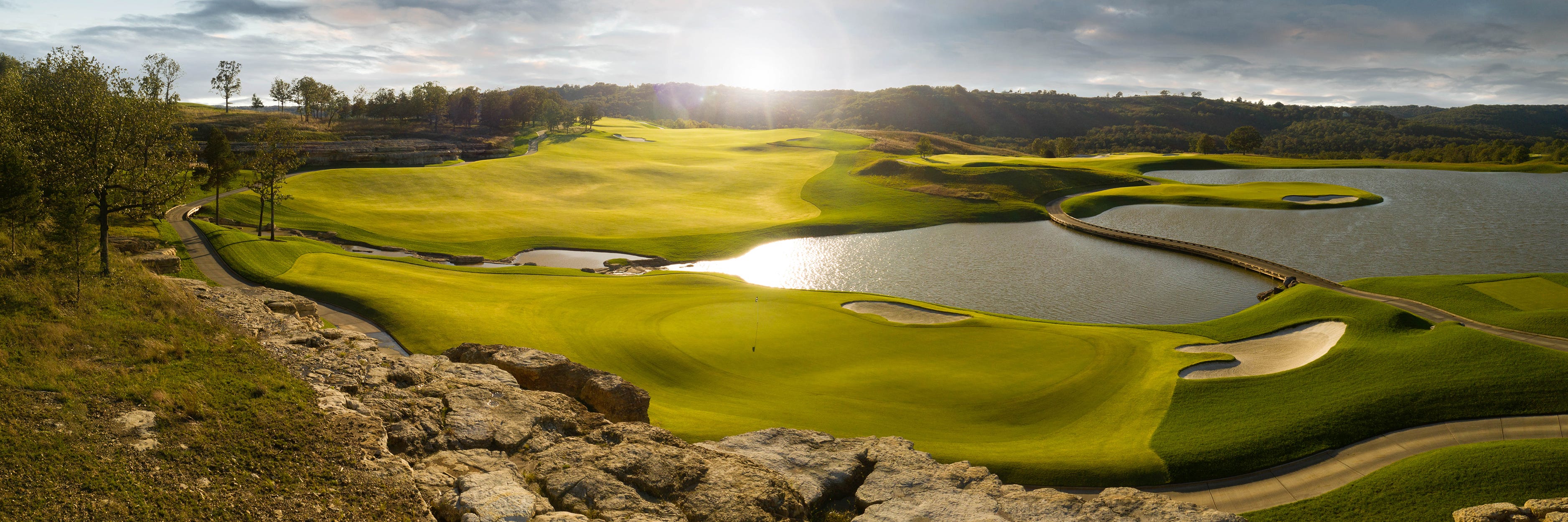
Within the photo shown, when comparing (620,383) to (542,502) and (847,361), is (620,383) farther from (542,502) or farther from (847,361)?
(847,361)

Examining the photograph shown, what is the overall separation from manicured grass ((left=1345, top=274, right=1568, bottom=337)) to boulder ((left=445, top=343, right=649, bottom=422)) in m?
35.0

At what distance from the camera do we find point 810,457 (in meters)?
14.3

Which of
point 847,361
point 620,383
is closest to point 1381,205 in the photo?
point 847,361

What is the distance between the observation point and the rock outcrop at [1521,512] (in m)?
12.7

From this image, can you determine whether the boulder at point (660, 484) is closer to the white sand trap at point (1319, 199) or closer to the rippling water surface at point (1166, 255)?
the rippling water surface at point (1166, 255)

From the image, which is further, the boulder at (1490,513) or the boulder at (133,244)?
the boulder at (133,244)

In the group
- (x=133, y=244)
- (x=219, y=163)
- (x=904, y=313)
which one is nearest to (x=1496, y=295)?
(x=904, y=313)

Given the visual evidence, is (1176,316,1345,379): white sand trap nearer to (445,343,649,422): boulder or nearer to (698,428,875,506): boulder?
(698,428,875,506): boulder

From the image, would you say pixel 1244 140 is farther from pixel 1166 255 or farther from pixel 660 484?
pixel 660 484

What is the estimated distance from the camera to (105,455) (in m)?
9.87

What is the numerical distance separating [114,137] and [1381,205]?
91430mm

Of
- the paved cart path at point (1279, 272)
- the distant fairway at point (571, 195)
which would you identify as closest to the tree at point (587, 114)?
the distant fairway at point (571, 195)

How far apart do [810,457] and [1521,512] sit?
44.5 feet

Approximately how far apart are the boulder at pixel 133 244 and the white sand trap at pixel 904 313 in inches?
1328
